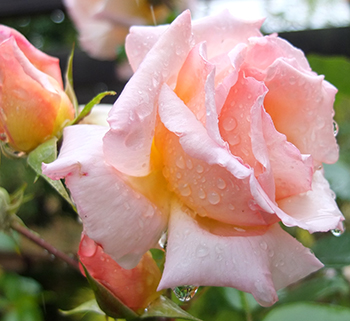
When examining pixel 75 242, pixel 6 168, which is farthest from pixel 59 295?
pixel 6 168

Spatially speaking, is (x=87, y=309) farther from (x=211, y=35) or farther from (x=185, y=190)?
(x=211, y=35)

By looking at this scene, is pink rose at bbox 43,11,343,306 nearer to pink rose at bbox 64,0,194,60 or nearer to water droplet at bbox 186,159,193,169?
water droplet at bbox 186,159,193,169

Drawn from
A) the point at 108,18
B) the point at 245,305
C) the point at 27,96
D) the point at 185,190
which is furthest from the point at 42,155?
the point at 108,18

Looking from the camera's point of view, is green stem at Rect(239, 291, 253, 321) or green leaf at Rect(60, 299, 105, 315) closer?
green leaf at Rect(60, 299, 105, 315)

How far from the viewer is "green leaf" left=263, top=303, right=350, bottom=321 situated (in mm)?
465

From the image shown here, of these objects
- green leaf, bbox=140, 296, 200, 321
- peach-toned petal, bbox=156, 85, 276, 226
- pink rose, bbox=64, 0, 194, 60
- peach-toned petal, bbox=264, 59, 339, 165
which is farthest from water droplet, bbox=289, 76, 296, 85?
pink rose, bbox=64, 0, 194, 60

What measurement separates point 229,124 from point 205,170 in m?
0.05

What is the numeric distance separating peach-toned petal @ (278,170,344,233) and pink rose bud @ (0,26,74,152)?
25 centimetres

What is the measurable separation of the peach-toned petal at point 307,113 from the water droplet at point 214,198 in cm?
11

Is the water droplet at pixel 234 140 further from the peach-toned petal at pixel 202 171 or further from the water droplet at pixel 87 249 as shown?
the water droplet at pixel 87 249

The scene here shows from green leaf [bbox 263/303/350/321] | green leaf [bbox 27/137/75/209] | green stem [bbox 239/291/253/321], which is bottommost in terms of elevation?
green stem [bbox 239/291/253/321]

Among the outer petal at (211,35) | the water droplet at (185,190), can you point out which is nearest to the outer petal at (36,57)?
the outer petal at (211,35)

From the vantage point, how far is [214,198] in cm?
27

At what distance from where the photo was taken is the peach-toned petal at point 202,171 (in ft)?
0.80
